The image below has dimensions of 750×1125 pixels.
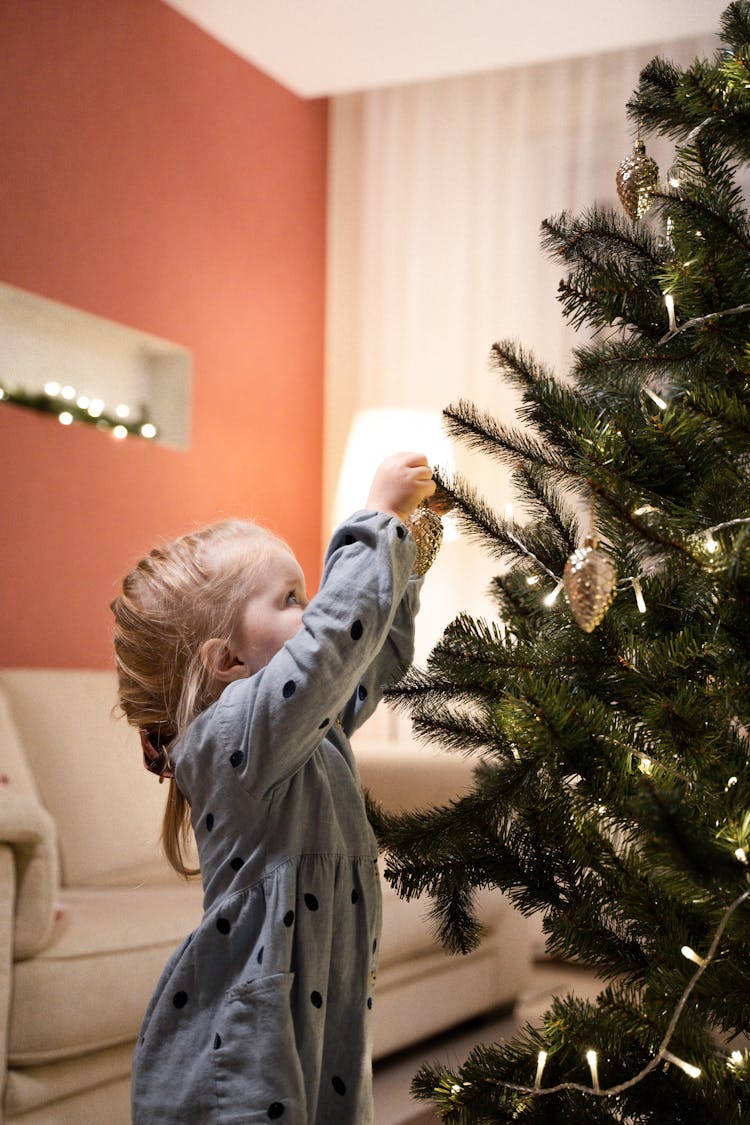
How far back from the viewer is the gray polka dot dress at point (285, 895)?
38.8 inches

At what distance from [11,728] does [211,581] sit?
130 cm

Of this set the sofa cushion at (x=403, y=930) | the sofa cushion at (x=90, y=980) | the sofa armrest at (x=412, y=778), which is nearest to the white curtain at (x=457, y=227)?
the sofa armrest at (x=412, y=778)

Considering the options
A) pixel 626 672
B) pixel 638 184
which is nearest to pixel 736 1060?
pixel 626 672

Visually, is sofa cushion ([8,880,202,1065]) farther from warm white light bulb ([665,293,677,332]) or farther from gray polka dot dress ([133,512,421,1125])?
warm white light bulb ([665,293,677,332])

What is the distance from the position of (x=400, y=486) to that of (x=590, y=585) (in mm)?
256

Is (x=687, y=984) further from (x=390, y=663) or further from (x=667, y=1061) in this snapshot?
(x=390, y=663)

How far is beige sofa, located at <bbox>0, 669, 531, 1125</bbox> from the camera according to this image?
5.60 feet

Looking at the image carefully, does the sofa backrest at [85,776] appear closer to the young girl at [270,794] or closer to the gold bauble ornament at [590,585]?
the young girl at [270,794]

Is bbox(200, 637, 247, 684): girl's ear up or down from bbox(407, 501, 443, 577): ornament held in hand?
down

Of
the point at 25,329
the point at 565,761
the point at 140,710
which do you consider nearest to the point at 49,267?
the point at 25,329

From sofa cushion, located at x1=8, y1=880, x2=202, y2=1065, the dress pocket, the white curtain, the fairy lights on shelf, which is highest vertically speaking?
the white curtain

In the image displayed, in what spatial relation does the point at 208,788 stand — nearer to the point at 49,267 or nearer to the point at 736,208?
the point at 736,208

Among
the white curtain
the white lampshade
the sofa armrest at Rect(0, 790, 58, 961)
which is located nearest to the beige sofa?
the sofa armrest at Rect(0, 790, 58, 961)

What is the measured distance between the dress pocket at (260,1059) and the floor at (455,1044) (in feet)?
2.87
